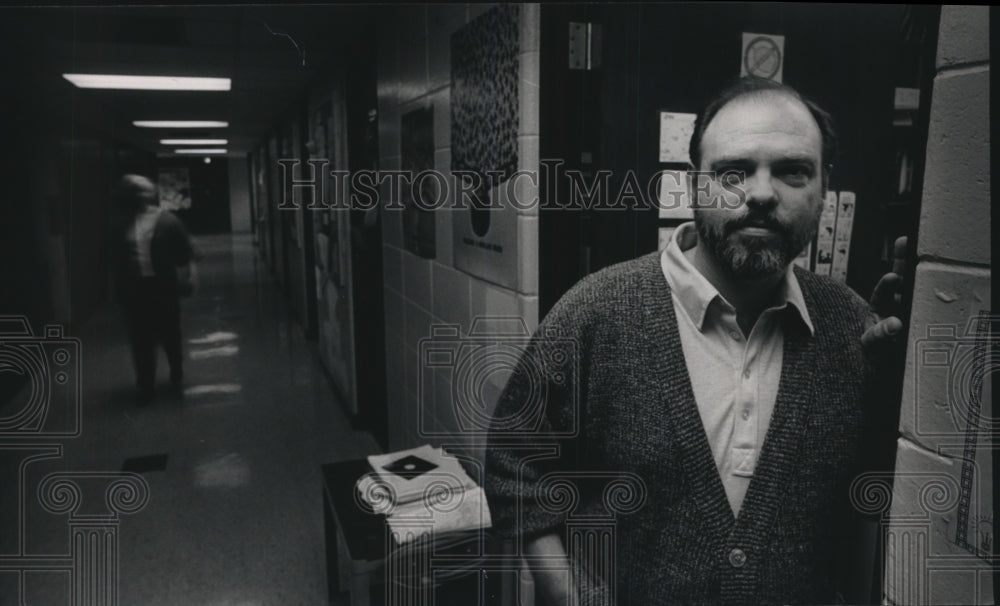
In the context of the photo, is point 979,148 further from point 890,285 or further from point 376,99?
point 376,99

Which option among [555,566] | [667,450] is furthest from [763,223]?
[555,566]

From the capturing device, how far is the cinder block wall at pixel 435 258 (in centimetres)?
146

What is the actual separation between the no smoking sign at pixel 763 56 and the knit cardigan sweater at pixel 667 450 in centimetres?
51

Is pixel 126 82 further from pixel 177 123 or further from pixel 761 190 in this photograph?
pixel 761 190

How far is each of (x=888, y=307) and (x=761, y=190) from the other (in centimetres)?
26

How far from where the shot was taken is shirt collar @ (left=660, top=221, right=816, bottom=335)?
3.09 feet

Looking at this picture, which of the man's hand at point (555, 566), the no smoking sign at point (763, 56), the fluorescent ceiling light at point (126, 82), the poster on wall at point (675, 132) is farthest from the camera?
the fluorescent ceiling light at point (126, 82)

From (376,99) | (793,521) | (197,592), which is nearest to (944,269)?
(793,521)

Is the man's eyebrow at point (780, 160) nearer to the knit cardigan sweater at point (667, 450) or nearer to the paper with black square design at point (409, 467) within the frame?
the knit cardigan sweater at point (667, 450)

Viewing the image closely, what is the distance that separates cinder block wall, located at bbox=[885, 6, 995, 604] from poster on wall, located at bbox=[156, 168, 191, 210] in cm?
142

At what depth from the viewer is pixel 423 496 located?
5.29 ft

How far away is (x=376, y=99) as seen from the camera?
2.95m

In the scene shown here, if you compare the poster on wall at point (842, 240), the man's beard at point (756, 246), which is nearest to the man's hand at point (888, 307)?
the man's beard at point (756, 246)

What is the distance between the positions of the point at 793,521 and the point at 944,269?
41 centimetres
